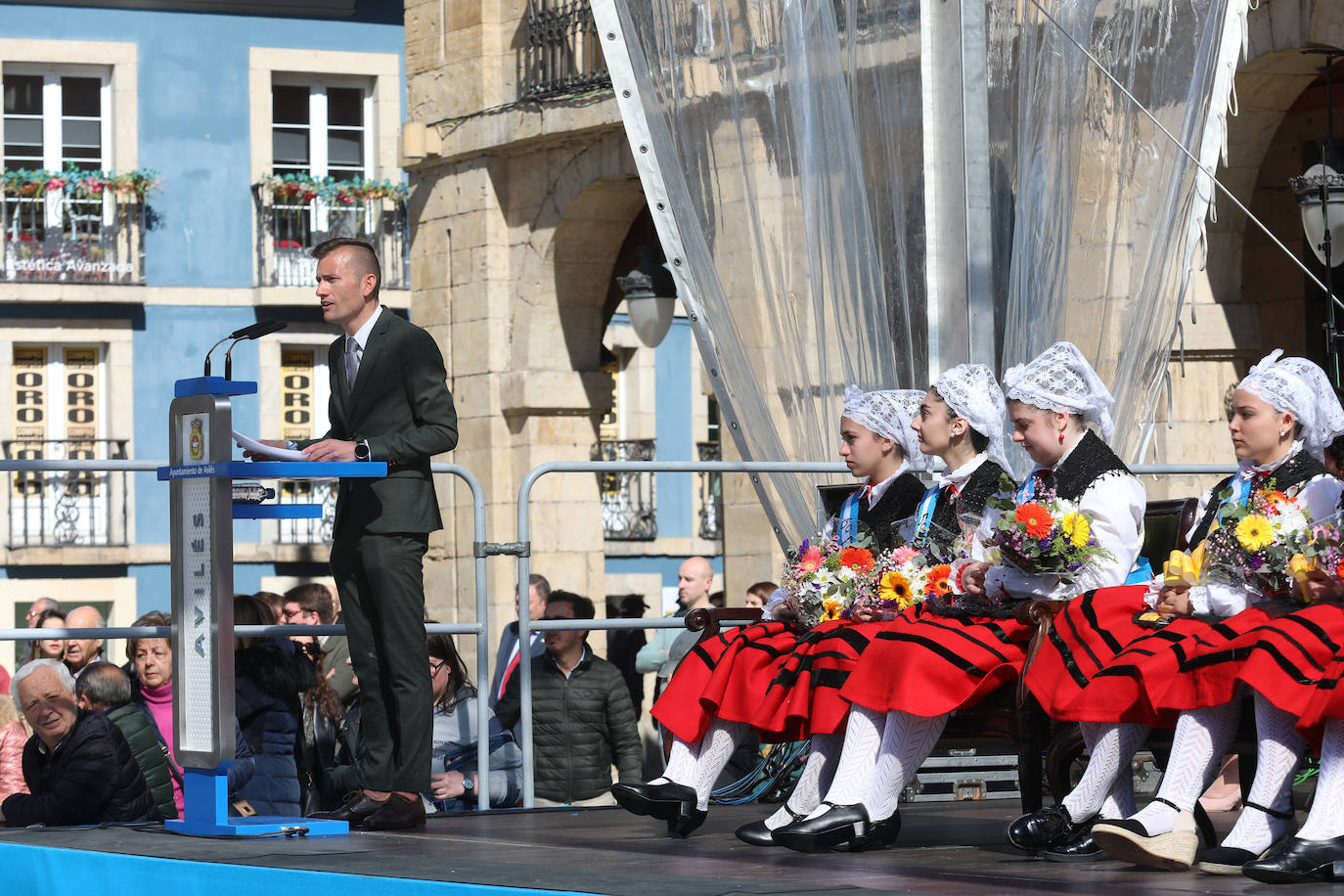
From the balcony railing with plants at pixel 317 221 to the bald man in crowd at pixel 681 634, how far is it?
512 inches

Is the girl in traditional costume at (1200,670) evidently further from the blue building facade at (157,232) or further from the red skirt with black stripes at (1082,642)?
the blue building facade at (157,232)

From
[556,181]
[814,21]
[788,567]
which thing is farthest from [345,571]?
[556,181]

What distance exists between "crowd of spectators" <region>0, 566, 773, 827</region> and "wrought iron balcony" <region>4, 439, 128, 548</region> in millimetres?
14331

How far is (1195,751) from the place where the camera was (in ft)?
15.7

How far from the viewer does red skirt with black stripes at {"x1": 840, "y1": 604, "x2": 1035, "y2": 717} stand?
5160 mm

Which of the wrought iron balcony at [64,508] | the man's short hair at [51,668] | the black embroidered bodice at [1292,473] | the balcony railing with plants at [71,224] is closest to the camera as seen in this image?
the black embroidered bodice at [1292,473]

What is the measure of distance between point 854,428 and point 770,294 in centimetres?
114

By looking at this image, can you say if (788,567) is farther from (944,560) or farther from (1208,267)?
(1208,267)

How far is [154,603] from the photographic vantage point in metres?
22.5

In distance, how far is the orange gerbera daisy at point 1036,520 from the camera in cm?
517

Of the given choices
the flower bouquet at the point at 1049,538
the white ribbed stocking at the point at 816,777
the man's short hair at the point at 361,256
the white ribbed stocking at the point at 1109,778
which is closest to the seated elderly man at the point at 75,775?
the man's short hair at the point at 361,256

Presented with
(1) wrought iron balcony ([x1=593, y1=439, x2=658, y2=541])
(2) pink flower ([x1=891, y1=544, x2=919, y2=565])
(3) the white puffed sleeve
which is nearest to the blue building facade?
(1) wrought iron balcony ([x1=593, y1=439, x2=658, y2=541])

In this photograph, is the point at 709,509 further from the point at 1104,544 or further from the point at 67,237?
the point at 1104,544

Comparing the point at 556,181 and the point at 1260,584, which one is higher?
the point at 556,181
